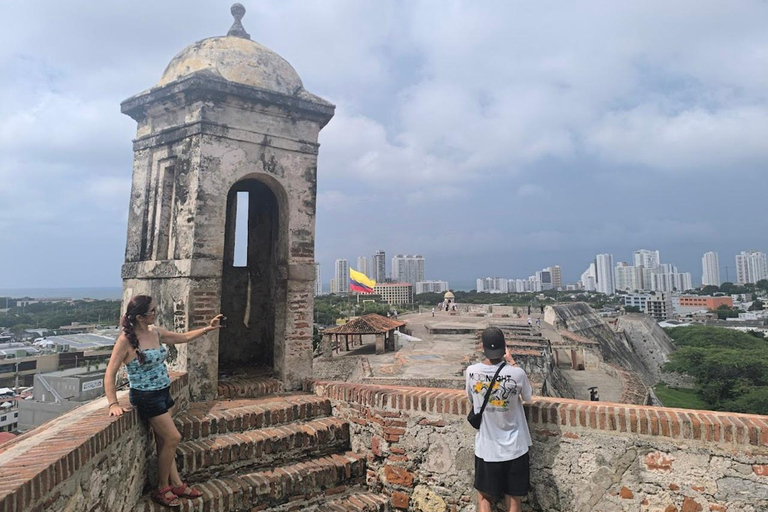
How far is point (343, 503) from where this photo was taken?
4.14 m

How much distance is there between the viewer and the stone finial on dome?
6.28 metres

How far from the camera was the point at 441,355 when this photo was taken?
746 inches

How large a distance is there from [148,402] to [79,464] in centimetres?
96

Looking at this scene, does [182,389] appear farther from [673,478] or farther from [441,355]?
[441,355]

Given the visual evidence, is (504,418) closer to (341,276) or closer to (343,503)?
(343,503)

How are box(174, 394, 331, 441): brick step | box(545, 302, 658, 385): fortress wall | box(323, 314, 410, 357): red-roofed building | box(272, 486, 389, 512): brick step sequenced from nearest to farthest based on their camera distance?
Result: box(272, 486, 389, 512): brick step
box(174, 394, 331, 441): brick step
box(323, 314, 410, 357): red-roofed building
box(545, 302, 658, 385): fortress wall

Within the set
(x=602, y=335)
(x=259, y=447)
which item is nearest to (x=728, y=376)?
(x=602, y=335)

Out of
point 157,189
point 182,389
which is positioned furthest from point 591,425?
point 157,189

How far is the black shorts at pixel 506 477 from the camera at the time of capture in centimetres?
339

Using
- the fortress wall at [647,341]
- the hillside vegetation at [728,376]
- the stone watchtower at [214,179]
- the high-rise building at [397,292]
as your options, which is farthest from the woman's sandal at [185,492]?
the high-rise building at [397,292]

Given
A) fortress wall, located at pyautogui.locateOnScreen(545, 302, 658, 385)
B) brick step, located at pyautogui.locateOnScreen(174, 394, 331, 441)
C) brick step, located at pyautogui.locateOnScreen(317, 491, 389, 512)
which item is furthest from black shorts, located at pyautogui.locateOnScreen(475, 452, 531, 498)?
fortress wall, located at pyautogui.locateOnScreen(545, 302, 658, 385)

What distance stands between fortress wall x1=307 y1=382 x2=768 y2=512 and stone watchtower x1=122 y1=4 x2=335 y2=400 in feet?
→ 6.20

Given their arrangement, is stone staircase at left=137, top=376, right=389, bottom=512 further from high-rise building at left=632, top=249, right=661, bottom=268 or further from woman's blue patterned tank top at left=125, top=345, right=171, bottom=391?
high-rise building at left=632, top=249, right=661, bottom=268

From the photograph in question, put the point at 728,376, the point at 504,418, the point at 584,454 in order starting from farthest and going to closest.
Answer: the point at 728,376 → the point at 584,454 → the point at 504,418
